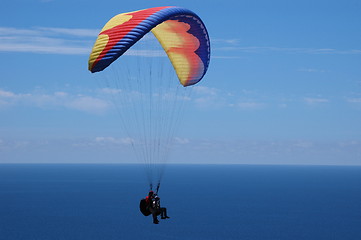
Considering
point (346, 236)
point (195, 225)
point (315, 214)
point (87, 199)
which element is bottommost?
point (346, 236)

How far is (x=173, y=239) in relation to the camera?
242ft

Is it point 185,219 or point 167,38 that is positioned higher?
point 185,219

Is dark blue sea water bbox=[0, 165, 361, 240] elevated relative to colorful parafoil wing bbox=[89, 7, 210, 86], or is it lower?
elevated

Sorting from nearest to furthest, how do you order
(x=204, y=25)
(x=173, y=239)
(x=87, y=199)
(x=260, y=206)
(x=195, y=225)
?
1. (x=204, y=25)
2. (x=173, y=239)
3. (x=195, y=225)
4. (x=260, y=206)
5. (x=87, y=199)

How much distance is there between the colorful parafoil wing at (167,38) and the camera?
1786 centimetres

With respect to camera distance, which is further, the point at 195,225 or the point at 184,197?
the point at 184,197

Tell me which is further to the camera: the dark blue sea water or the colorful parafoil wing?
the dark blue sea water

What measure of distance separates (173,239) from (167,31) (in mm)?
55045

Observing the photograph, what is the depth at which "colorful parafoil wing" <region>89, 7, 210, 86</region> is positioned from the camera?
58.6ft

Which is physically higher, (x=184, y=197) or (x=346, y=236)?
(x=184, y=197)

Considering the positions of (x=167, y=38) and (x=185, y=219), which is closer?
(x=167, y=38)

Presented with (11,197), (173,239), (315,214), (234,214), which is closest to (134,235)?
(173,239)

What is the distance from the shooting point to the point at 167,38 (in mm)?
23266

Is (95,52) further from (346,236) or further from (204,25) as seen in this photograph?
(346,236)
